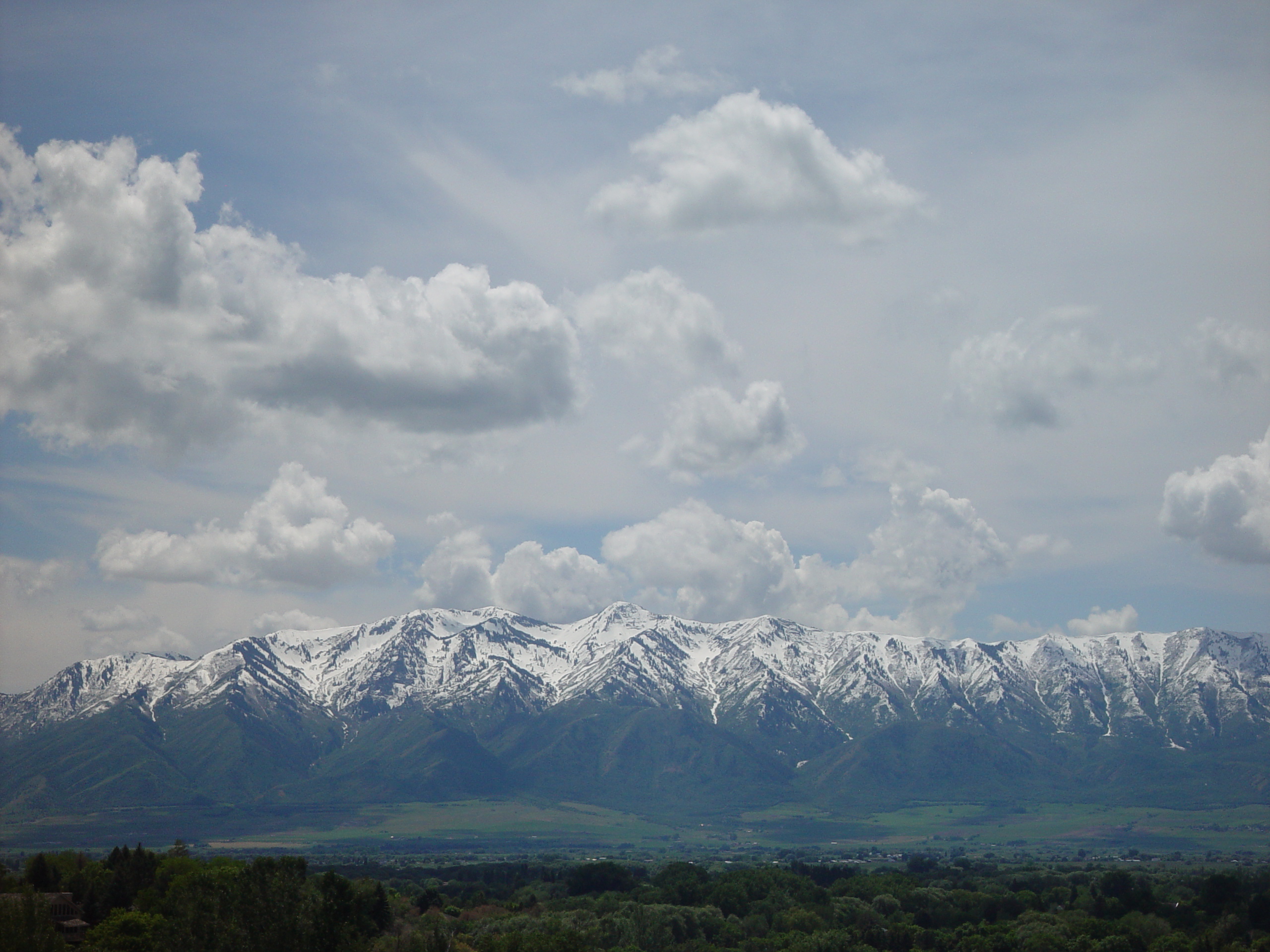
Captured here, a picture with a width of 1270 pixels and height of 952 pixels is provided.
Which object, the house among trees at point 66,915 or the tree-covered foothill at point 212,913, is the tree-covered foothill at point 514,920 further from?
the house among trees at point 66,915

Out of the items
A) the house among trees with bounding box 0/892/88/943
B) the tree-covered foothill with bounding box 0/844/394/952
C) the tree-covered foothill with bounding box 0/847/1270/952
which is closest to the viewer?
the tree-covered foothill with bounding box 0/844/394/952

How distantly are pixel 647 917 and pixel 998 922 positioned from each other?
5761cm

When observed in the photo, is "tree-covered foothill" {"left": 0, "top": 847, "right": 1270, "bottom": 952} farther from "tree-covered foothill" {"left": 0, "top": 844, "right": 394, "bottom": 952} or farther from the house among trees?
the house among trees

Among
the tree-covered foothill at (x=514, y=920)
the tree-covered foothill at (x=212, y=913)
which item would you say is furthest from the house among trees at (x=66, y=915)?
the tree-covered foothill at (x=514, y=920)

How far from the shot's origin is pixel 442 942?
106 meters

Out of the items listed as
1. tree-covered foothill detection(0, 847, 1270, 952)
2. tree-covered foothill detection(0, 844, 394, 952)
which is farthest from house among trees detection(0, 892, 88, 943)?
tree-covered foothill detection(0, 847, 1270, 952)

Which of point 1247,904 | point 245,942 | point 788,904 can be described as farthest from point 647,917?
point 1247,904

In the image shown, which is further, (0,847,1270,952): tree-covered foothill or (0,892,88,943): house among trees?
(0,892,88,943): house among trees

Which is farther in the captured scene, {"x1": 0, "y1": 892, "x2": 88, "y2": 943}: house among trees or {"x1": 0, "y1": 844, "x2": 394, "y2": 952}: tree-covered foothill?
{"x1": 0, "y1": 892, "x2": 88, "y2": 943}: house among trees

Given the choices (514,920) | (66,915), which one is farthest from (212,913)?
(514,920)

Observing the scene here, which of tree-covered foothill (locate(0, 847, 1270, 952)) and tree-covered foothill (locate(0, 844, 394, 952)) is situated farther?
tree-covered foothill (locate(0, 847, 1270, 952))

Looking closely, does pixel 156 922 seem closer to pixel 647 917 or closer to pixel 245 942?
pixel 245 942

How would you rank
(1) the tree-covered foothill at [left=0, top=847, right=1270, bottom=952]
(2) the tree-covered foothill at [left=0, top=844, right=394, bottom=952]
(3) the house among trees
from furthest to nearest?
(3) the house among trees < (1) the tree-covered foothill at [left=0, top=847, right=1270, bottom=952] < (2) the tree-covered foothill at [left=0, top=844, right=394, bottom=952]

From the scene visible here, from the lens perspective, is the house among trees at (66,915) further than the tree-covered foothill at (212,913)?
Yes
